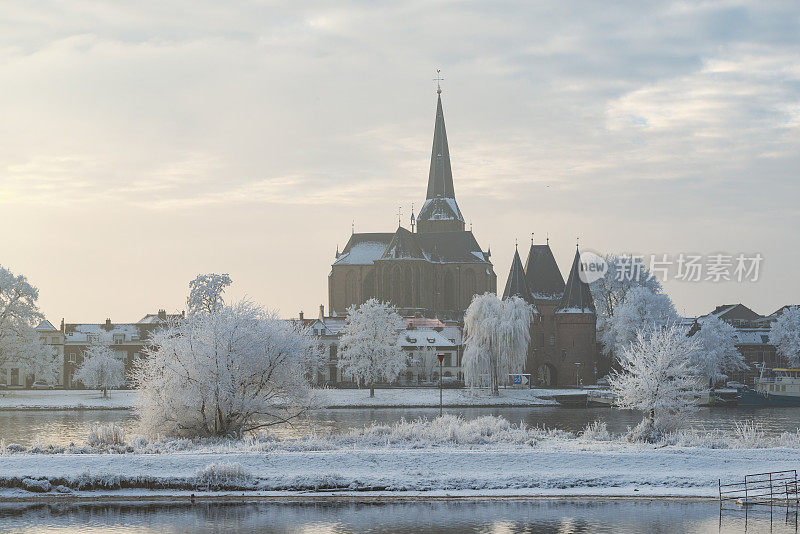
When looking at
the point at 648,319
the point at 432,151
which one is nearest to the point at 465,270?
the point at 432,151

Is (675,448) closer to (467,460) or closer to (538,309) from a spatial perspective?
(467,460)

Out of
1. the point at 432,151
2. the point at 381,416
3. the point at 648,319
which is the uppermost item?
the point at 432,151

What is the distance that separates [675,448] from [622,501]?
6625mm

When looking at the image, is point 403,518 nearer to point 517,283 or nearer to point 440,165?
point 517,283

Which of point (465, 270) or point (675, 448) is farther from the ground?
point (465, 270)

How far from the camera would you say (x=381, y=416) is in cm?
6056

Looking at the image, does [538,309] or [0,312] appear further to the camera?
[538,309]

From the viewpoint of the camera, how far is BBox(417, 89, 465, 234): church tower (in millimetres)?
132625

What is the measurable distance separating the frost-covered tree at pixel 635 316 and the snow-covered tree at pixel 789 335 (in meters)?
10.9

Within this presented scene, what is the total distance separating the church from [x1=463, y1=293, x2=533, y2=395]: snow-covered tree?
61.1 feet

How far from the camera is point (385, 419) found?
57469mm

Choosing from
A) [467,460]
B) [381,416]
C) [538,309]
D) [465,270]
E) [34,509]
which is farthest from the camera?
[465,270]

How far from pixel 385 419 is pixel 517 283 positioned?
41058 millimetres

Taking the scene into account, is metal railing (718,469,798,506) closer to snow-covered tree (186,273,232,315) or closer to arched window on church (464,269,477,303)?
snow-covered tree (186,273,232,315)
